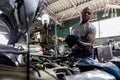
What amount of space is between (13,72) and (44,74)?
350 millimetres

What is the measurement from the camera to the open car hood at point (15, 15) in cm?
206

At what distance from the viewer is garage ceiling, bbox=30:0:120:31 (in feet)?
30.5

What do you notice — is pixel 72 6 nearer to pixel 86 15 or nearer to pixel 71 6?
pixel 71 6

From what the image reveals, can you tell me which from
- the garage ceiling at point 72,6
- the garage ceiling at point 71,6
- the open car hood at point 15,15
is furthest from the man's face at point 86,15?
the garage ceiling at point 71,6

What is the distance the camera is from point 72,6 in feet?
34.1

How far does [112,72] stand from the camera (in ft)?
8.98

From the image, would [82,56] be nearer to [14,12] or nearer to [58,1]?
[14,12]

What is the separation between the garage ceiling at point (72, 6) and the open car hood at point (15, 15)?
5925 mm

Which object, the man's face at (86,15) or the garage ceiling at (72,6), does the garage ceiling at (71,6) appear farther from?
the man's face at (86,15)

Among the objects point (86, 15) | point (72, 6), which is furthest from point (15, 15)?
point (72, 6)

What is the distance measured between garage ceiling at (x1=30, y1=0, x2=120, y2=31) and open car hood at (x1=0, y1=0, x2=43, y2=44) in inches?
233

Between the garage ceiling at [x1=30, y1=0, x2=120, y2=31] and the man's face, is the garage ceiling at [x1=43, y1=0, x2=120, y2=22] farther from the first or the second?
the man's face

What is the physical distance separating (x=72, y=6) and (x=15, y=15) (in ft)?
27.5

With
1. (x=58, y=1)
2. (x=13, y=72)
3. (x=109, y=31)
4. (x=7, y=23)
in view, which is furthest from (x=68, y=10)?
(x=13, y=72)
